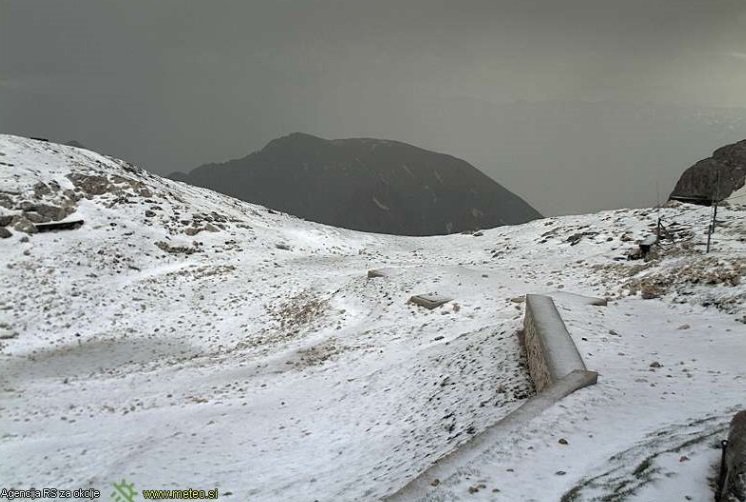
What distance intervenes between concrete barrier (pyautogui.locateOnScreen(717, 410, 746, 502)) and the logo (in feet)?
32.9

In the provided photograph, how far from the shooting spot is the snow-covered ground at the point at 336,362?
764 centimetres

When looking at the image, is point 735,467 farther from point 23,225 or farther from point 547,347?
point 23,225

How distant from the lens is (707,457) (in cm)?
593

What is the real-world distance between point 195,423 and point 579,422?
984 centimetres

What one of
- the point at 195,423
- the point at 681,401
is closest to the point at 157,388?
the point at 195,423

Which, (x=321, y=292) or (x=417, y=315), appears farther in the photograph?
(x=321, y=292)

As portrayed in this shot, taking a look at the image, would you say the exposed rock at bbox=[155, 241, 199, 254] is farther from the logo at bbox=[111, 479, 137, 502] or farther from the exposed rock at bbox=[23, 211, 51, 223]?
the logo at bbox=[111, 479, 137, 502]

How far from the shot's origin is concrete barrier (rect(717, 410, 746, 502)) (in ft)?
15.4

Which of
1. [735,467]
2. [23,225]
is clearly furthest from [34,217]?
[735,467]

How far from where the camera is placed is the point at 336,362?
660 inches

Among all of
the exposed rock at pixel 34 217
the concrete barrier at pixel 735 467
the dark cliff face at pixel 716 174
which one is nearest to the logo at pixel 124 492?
the concrete barrier at pixel 735 467

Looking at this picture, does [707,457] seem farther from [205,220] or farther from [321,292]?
[205,220]

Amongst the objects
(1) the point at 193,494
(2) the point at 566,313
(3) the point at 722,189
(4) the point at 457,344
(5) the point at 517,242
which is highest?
(3) the point at 722,189

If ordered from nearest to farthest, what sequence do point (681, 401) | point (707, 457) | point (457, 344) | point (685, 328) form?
point (707, 457), point (681, 401), point (685, 328), point (457, 344)
